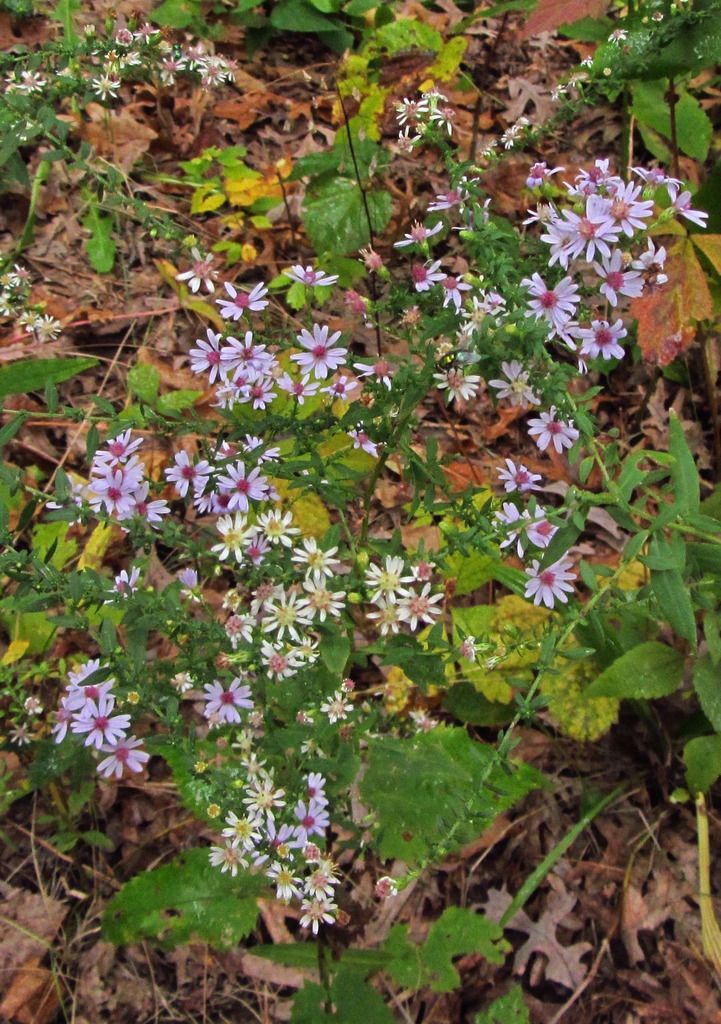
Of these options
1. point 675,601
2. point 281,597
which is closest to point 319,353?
point 281,597

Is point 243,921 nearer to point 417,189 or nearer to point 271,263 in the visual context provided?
point 271,263

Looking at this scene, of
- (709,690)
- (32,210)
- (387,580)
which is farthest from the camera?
(32,210)

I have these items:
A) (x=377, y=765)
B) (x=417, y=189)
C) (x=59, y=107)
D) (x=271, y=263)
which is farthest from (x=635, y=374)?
(x=59, y=107)

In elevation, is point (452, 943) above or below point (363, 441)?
below

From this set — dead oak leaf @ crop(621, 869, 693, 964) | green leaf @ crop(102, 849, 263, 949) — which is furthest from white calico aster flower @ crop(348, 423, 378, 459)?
dead oak leaf @ crop(621, 869, 693, 964)

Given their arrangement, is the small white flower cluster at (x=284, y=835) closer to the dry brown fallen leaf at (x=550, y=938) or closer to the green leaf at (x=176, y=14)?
the dry brown fallen leaf at (x=550, y=938)

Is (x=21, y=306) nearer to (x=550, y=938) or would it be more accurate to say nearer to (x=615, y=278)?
(x=615, y=278)

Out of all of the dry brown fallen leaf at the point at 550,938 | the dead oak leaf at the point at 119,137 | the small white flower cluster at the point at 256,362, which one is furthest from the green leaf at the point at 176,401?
the dry brown fallen leaf at the point at 550,938
